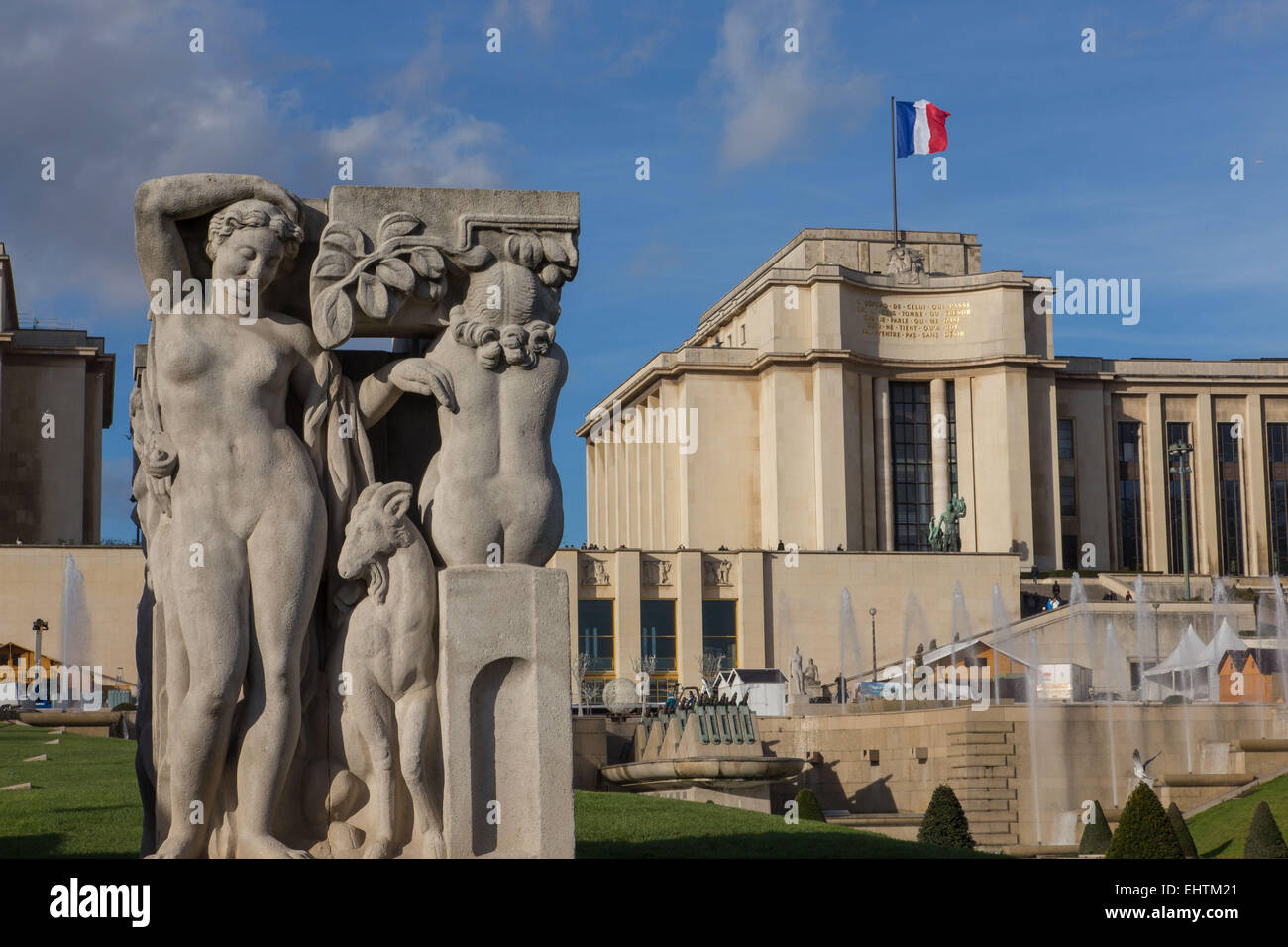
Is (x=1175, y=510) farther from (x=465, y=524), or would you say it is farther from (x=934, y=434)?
(x=465, y=524)

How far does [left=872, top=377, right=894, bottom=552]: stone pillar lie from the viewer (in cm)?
8556

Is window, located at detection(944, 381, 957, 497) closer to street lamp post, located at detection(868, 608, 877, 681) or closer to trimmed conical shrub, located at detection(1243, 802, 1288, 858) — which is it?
street lamp post, located at detection(868, 608, 877, 681)

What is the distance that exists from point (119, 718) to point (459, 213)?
103ft

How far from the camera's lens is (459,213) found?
961 cm

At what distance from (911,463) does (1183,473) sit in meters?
14.7

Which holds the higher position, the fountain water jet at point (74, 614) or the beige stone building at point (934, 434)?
the beige stone building at point (934, 434)

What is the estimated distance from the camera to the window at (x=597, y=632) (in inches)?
2717

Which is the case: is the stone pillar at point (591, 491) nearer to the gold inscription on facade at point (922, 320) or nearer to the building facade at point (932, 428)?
the building facade at point (932, 428)

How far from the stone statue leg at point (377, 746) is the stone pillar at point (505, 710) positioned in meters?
0.29

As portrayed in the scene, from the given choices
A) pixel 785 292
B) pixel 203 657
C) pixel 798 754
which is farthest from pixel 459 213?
pixel 785 292

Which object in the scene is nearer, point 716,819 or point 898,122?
point 716,819

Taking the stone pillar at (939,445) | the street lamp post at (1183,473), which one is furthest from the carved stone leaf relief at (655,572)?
the street lamp post at (1183,473)
